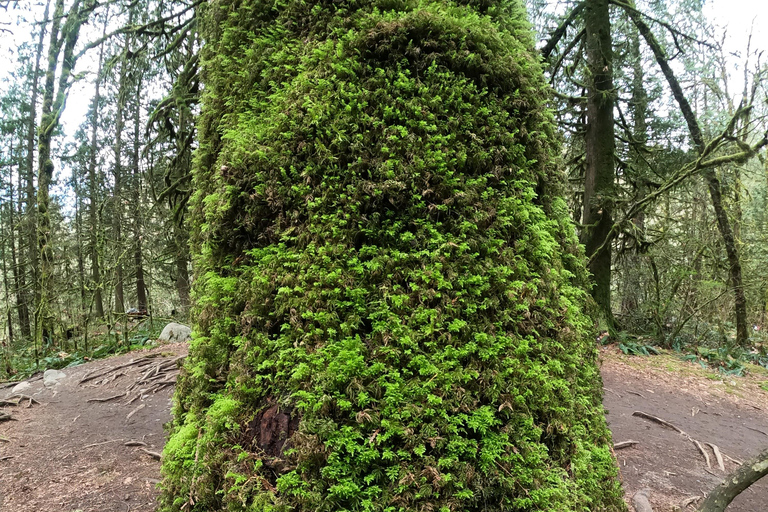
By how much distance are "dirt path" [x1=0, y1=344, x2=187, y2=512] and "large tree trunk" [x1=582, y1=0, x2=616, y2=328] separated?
322 inches

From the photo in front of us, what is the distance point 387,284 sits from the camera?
4.22 feet

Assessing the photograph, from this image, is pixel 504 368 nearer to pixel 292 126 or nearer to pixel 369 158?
pixel 369 158

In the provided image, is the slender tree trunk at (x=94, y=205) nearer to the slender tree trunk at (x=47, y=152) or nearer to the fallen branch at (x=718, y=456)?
the slender tree trunk at (x=47, y=152)

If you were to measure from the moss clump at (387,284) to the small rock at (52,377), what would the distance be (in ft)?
27.0

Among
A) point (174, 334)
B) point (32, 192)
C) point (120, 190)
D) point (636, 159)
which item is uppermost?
point (32, 192)

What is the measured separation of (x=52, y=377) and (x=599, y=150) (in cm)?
1202

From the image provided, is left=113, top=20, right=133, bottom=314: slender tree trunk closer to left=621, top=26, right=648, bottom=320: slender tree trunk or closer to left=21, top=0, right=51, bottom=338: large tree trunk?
left=21, top=0, right=51, bottom=338: large tree trunk

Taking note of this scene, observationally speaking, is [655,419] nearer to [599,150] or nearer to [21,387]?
[599,150]

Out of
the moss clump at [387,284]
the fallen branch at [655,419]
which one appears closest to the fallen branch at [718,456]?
the fallen branch at [655,419]

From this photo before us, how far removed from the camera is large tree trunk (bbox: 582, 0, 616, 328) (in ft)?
26.2

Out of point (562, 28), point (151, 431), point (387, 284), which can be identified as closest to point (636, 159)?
point (562, 28)

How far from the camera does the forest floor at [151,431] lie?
373 centimetres

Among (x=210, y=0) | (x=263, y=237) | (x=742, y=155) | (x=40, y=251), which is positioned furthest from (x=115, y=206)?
(x=742, y=155)

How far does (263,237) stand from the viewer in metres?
1.46
